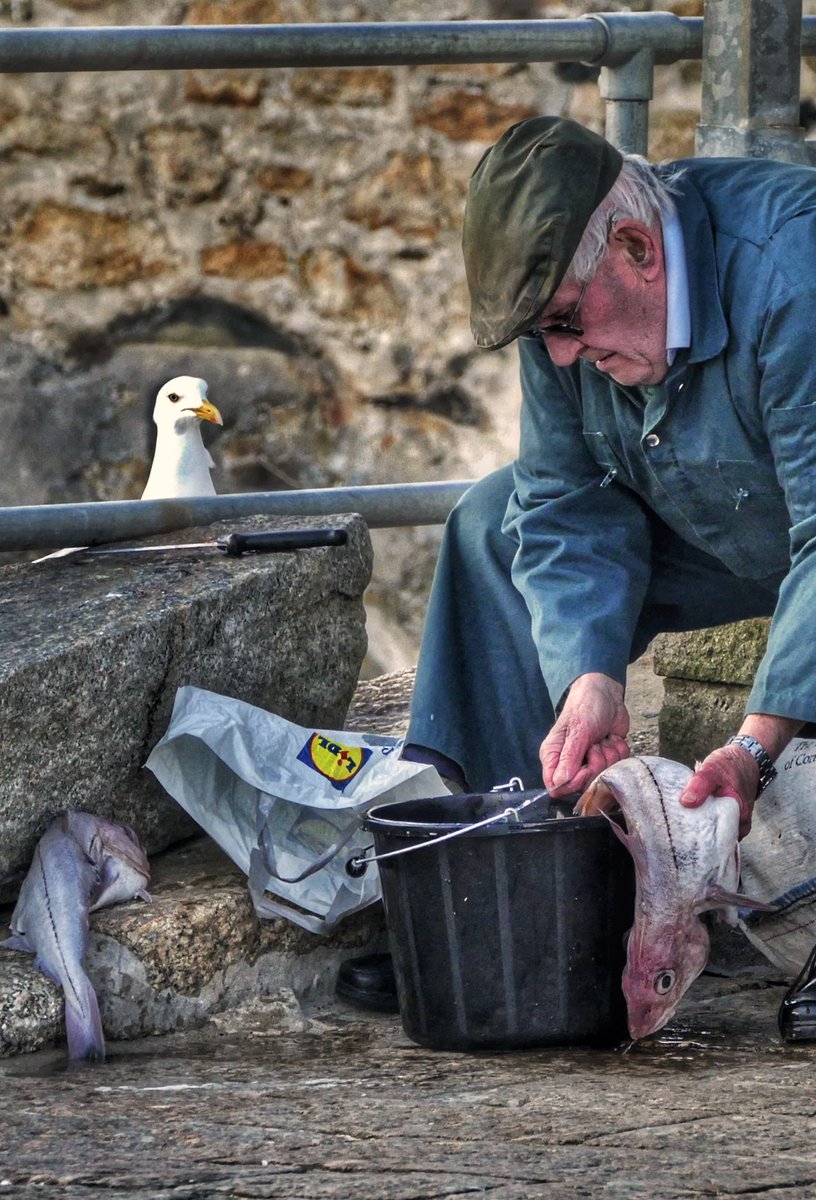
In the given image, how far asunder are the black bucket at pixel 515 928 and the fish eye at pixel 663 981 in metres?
0.07

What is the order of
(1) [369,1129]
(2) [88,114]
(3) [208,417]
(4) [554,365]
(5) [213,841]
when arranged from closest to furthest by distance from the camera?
(1) [369,1129] < (4) [554,365] < (5) [213,841] < (3) [208,417] < (2) [88,114]

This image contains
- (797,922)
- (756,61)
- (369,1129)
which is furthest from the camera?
(756,61)

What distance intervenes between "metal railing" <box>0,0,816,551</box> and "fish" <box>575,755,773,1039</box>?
1.11m

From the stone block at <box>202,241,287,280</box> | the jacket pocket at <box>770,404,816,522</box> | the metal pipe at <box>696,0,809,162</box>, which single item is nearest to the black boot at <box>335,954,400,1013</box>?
the jacket pocket at <box>770,404,816,522</box>

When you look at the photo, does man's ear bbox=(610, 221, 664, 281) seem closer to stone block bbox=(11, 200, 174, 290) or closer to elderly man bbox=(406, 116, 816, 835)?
elderly man bbox=(406, 116, 816, 835)

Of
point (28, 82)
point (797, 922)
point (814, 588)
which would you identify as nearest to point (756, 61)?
point (814, 588)

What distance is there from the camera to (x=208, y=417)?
3.78 meters

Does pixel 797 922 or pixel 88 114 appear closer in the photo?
pixel 797 922

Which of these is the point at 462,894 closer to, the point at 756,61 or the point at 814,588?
the point at 814,588

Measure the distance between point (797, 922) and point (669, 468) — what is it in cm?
59

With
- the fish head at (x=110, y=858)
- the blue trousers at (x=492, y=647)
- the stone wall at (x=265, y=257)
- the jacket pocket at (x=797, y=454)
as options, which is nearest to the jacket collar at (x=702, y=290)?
the jacket pocket at (x=797, y=454)

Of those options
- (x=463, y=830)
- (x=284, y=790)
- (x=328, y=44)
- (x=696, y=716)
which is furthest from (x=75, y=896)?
(x=328, y=44)

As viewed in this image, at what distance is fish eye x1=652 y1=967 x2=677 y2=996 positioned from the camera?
2.02 metres

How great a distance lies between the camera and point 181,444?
3.67 m
